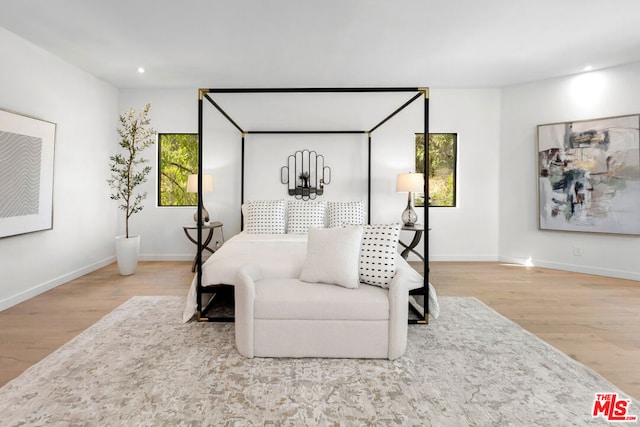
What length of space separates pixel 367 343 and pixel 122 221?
15.0 feet

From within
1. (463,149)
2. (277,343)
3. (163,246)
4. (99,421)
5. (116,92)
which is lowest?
(99,421)

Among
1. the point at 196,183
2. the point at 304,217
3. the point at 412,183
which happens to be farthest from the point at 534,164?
the point at 196,183

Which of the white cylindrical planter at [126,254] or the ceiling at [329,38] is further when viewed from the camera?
the white cylindrical planter at [126,254]

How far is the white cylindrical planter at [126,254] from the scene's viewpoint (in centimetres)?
429

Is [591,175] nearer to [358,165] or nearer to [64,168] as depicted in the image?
[358,165]

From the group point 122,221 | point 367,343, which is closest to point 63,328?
point 367,343

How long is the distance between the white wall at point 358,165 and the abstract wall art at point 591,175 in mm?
716

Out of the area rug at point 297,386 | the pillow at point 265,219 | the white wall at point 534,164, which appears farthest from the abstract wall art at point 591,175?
the pillow at point 265,219

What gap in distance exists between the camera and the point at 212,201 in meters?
5.24

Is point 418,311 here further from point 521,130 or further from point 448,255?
point 521,130

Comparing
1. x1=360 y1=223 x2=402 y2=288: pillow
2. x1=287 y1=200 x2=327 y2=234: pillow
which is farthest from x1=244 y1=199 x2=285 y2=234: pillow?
x1=360 y1=223 x2=402 y2=288: pillow

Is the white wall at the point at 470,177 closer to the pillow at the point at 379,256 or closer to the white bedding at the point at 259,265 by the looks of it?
the white bedding at the point at 259,265

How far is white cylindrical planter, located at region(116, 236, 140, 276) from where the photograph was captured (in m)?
4.29

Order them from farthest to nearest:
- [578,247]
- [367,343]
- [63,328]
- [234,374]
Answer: [578,247] → [63,328] → [367,343] → [234,374]
